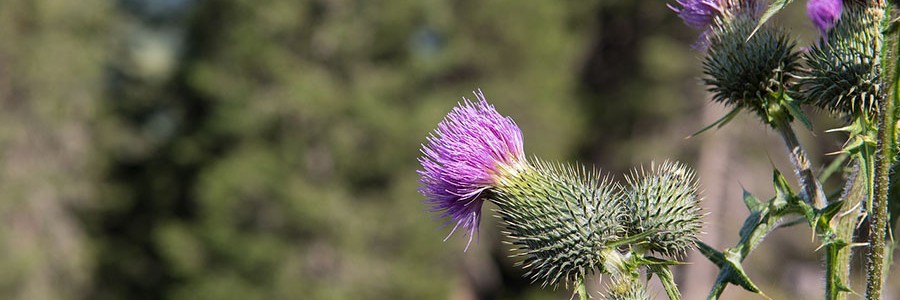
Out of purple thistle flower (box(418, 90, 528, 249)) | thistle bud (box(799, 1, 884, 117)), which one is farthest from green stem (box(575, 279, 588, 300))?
thistle bud (box(799, 1, 884, 117))

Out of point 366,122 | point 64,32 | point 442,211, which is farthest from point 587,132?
point 442,211

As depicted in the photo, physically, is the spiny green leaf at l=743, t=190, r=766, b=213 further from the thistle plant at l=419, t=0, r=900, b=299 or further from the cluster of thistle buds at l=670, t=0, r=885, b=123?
the cluster of thistle buds at l=670, t=0, r=885, b=123

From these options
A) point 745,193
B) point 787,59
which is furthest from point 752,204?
point 787,59

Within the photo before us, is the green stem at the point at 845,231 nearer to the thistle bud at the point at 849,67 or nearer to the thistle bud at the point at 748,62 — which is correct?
the thistle bud at the point at 849,67

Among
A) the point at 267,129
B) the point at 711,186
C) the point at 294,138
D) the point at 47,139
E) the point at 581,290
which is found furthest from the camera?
the point at 47,139

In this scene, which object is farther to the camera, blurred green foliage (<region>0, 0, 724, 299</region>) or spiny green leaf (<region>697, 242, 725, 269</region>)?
blurred green foliage (<region>0, 0, 724, 299</region>)

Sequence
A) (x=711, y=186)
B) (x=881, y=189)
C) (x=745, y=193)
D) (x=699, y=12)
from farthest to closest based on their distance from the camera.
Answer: (x=711, y=186)
(x=699, y=12)
(x=745, y=193)
(x=881, y=189)

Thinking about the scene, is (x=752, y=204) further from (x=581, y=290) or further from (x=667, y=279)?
(x=581, y=290)
